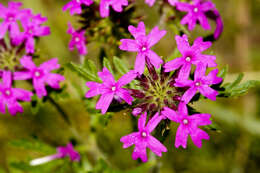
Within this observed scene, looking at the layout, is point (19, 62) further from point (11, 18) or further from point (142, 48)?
point (142, 48)

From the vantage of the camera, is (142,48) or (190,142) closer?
(142,48)

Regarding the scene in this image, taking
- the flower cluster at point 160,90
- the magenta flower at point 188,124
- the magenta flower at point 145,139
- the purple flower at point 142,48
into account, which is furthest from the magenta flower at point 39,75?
the magenta flower at point 188,124

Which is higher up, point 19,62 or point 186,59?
point 186,59

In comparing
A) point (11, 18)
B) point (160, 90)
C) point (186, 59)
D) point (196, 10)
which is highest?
point (196, 10)

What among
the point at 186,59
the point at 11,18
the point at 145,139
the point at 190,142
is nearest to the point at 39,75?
the point at 11,18

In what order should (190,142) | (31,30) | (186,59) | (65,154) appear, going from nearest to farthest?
(186,59)
(31,30)
(65,154)
(190,142)

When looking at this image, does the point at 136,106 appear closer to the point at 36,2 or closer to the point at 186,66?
the point at 186,66
